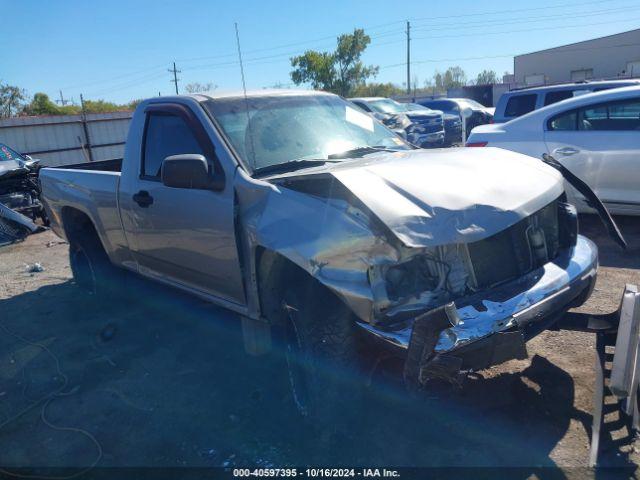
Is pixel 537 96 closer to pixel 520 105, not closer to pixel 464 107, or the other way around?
pixel 520 105

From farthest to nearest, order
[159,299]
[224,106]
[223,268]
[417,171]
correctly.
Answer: [159,299], [224,106], [223,268], [417,171]

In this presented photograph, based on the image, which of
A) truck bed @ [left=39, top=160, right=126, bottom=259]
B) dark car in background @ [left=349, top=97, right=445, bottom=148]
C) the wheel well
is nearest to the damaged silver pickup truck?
truck bed @ [left=39, top=160, right=126, bottom=259]

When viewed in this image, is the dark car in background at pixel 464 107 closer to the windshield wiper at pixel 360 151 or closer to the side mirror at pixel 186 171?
the windshield wiper at pixel 360 151

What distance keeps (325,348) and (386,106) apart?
46.5 ft

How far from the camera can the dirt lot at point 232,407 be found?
9.21 feet

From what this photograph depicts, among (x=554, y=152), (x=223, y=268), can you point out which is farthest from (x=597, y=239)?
(x=223, y=268)

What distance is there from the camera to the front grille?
2699 millimetres

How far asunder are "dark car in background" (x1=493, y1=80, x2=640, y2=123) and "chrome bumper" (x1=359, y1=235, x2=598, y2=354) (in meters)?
7.77

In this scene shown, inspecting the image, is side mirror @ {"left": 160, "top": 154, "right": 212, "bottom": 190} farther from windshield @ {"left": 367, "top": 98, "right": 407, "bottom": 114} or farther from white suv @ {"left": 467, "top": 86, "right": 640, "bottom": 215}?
windshield @ {"left": 367, "top": 98, "right": 407, "bottom": 114}

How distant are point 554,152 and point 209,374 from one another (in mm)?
4624

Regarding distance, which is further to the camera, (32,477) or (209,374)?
(209,374)

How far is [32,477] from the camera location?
293cm

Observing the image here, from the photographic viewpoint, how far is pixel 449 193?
2621 millimetres

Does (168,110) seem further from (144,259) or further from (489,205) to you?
(489,205)
